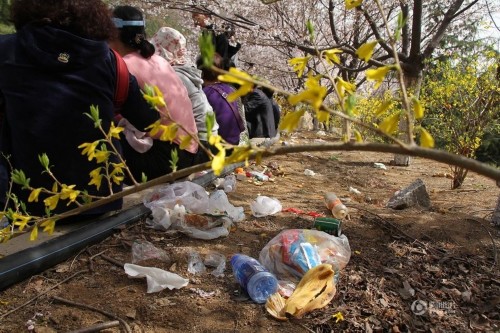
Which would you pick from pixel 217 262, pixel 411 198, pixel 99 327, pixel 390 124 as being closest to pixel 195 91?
pixel 217 262

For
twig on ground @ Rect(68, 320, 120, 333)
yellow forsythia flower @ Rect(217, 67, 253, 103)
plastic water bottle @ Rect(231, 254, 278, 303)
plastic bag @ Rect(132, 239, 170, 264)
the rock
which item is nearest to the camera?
yellow forsythia flower @ Rect(217, 67, 253, 103)

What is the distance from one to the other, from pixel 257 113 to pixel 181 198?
3.37 m

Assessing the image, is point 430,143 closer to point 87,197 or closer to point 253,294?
point 87,197

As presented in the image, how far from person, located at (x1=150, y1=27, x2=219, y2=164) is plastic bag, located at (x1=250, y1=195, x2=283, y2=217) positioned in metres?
0.59

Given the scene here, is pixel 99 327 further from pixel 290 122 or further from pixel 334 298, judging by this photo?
pixel 290 122

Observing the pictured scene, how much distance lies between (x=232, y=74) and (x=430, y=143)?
1.21 ft

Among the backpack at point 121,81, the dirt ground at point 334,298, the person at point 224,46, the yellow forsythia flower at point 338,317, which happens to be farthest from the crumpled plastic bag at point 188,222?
the person at point 224,46

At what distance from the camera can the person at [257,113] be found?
5.68m

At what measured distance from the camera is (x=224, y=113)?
3863 mm

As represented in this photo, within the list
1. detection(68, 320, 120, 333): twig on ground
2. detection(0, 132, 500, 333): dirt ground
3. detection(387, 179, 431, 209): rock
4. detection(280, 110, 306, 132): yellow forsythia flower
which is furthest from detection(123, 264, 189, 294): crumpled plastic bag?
detection(387, 179, 431, 209): rock

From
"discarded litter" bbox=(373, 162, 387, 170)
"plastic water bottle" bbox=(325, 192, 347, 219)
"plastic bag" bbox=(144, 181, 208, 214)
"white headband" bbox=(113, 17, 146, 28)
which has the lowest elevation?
"discarded litter" bbox=(373, 162, 387, 170)

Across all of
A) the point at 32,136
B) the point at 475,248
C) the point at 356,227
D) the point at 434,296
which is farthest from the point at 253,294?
the point at 475,248

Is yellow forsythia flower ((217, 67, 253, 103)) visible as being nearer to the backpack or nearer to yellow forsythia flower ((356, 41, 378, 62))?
yellow forsythia flower ((356, 41, 378, 62))

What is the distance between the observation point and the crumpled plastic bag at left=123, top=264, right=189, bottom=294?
1746 millimetres
